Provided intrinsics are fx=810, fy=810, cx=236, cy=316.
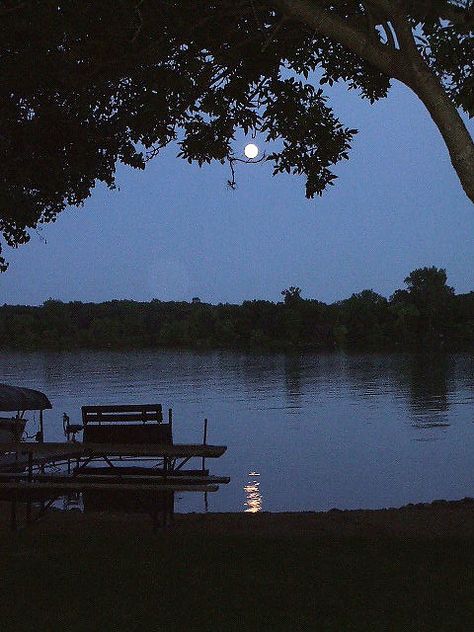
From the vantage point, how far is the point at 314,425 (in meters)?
59.4

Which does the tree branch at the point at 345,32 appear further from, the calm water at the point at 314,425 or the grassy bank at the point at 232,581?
the calm water at the point at 314,425

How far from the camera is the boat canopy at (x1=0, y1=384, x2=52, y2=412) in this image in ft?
60.7

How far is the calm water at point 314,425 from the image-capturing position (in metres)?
31.4

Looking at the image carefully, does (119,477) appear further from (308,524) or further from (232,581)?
(232,581)

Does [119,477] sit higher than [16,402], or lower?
lower

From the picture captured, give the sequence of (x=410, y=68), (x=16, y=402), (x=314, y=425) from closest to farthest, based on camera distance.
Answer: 1. (x=410, y=68)
2. (x=16, y=402)
3. (x=314, y=425)

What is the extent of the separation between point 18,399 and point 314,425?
139 ft

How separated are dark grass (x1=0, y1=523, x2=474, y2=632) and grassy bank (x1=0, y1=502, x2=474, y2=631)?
0.03 ft

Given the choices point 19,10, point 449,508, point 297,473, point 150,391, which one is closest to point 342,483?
point 297,473

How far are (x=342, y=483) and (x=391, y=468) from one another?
5.77 meters

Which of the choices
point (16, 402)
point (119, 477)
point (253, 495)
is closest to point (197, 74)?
point (119, 477)

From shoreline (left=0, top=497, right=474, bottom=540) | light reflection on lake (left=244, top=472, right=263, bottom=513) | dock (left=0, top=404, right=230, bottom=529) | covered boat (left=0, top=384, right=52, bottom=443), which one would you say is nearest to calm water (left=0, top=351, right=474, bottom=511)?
light reflection on lake (left=244, top=472, right=263, bottom=513)

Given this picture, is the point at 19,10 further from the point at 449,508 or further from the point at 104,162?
the point at 449,508

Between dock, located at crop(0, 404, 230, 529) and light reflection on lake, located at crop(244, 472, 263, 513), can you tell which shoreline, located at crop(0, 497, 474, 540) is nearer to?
dock, located at crop(0, 404, 230, 529)
